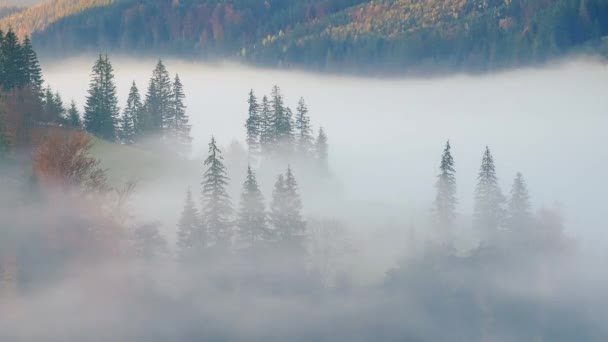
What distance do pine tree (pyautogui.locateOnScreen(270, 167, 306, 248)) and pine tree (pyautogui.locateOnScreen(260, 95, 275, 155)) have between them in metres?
24.4

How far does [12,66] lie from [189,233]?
27.7 meters

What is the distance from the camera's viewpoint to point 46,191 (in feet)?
364

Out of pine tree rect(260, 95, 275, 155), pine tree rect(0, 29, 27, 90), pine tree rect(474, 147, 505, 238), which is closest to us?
pine tree rect(0, 29, 27, 90)

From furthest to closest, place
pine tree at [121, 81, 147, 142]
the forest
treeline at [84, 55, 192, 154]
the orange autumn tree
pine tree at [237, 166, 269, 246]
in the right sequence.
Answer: pine tree at [121, 81, 147, 142] < treeline at [84, 55, 192, 154] < pine tree at [237, 166, 269, 246] < the orange autumn tree < the forest

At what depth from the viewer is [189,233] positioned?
120m

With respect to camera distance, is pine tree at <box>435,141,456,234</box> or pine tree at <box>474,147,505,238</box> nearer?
pine tree at <box>435,141,456,234</box>

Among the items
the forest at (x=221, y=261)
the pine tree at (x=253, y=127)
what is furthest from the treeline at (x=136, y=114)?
the pine tree at (x=253, y=127)

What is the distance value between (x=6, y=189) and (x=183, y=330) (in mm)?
20084

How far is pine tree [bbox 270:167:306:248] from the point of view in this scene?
12462 cm

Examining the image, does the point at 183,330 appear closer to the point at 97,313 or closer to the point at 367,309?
the point at 97,313

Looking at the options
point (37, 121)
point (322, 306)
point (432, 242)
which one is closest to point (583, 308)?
point (432, 242)

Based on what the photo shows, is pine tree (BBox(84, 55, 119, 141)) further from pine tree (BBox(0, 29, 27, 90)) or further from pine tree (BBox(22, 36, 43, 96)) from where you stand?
pine tree (BBox(0, 29, 27, 90))

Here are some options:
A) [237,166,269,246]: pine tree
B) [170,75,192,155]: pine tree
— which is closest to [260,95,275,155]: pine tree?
[170,75,192,155]: pine tree

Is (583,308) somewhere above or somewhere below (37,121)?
below
